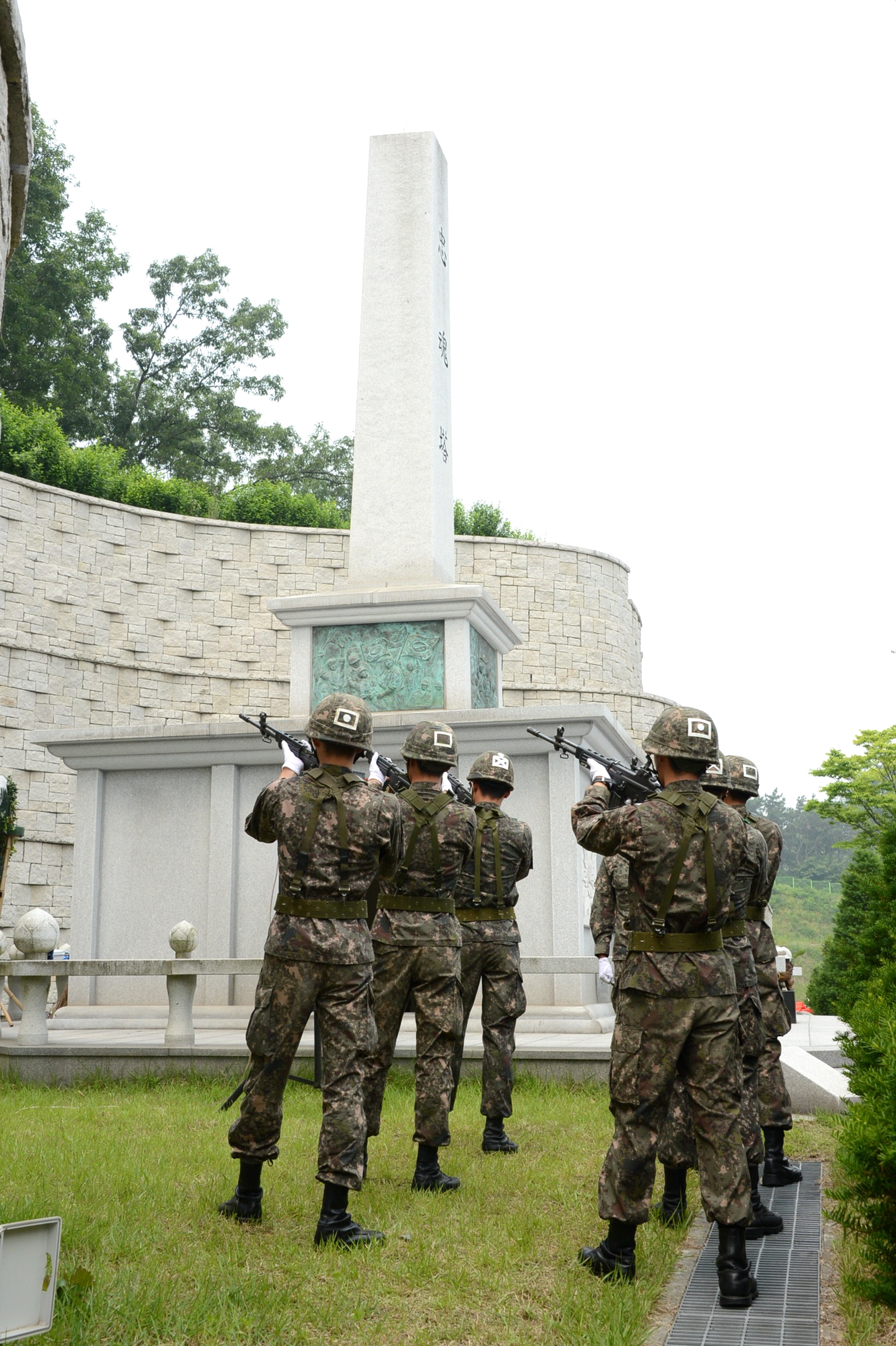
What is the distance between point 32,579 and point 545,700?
11.7 m

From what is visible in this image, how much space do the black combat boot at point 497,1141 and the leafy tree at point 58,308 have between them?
34918mm

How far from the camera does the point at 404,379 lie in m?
13.4

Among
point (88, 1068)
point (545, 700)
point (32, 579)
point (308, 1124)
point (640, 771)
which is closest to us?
point (640, 771)

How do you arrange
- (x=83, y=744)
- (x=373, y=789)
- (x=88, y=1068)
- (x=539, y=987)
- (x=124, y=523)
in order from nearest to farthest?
1. (x=373, y=789)
2. (x=88, y=1068)
3. (x=539, y=987)
4. (x=83, y=744)
5. (x=124, y=523)

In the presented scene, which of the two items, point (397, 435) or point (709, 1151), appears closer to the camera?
point (709, 1151)

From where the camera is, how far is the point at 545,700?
30172 millimetres

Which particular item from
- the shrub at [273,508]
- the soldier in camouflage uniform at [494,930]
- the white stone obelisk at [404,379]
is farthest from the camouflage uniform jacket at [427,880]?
the shrub at [273,508]

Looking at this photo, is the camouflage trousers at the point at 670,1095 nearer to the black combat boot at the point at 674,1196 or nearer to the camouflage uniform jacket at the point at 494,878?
the black combat boot at the point at 674,1196

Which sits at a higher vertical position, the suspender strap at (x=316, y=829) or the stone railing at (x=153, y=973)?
the suspender strap at (x=316, y=829)

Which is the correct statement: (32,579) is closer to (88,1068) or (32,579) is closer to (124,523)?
(124,523)

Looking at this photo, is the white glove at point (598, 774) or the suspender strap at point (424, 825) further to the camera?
the suspender strap at point (424, 825)

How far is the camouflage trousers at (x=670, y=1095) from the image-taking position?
15.5ft

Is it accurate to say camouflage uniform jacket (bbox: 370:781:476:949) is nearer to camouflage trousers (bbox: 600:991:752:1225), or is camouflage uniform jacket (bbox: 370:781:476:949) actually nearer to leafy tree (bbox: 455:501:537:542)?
camouflage trousers (bbox: 600:991:752:1225)

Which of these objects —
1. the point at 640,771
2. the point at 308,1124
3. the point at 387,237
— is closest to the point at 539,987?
the point at 308,1124
